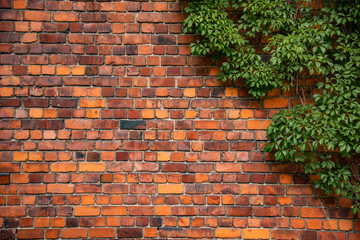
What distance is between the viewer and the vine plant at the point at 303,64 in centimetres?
213

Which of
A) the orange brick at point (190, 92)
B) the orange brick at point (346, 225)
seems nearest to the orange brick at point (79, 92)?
the orange brick at point (190, 92)

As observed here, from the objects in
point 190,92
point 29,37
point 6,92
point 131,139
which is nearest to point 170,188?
point 131,139

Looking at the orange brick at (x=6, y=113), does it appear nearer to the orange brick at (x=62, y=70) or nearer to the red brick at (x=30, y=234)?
the orange brick at (x=62, y=70)

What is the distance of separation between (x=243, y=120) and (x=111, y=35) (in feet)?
4.23

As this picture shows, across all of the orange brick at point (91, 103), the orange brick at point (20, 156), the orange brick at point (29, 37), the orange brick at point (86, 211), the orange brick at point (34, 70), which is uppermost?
the orange brick at point (29, 37)

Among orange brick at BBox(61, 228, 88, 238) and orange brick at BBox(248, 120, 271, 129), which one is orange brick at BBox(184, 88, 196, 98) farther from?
orange brick at BBox(61, 228, 88, 238)

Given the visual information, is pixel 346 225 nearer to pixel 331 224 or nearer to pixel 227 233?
pixel 331 224

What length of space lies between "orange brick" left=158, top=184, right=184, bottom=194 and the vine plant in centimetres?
76

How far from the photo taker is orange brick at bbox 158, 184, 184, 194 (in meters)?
2.26

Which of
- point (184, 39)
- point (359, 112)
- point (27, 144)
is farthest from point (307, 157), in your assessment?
point (27, 144)

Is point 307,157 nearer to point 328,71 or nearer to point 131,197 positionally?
point 328,71

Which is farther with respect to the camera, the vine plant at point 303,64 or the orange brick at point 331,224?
the orange brick at point 331,224

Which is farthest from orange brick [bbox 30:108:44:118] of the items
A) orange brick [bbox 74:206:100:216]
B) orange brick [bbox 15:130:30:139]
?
orange brick [bbox 74:206:100:216]

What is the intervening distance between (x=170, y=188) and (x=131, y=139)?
0.51 m
